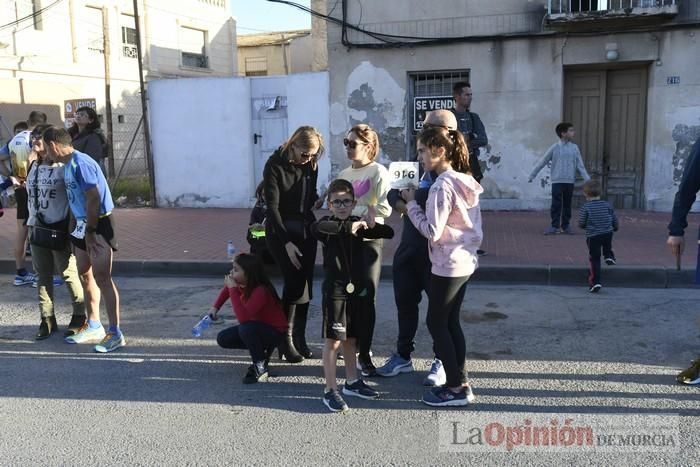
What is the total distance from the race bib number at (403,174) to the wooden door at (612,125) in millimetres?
8732

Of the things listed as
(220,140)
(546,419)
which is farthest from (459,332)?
(220,140)

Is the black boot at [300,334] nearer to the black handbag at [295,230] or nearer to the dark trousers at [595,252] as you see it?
the black handbag at [295,230]

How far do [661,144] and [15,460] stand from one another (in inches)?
446

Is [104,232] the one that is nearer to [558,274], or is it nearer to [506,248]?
[558,274]

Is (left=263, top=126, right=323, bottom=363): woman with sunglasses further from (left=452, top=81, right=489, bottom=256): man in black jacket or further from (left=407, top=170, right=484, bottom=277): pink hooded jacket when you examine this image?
(left=452, top=81, right=489, bottom=256): man in black jacket

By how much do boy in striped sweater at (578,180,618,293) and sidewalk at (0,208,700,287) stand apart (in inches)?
18.7

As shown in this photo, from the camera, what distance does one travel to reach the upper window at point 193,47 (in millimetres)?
26516

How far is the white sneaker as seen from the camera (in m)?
4.25

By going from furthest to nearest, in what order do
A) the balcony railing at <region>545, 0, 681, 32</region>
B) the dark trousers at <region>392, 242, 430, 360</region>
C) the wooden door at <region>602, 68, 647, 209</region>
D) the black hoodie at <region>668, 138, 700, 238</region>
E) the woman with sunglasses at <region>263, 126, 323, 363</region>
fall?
the wooden door at <region>602, 68, 647, 209</region> < the balcony railing at <region>545, 0, 681, 32</region> < the woman with sunglasses at <region>263, 126, 323, 363</region> < the dark trousers at <region>392, 242, 430, 360</region> < the black hoodie at <region>668, 138, 700, 238</region>

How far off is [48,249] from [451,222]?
3.70m

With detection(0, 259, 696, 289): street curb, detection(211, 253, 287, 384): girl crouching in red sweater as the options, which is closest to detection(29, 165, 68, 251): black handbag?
detection(211, 253, 287, 384): girl crouching in red sweater

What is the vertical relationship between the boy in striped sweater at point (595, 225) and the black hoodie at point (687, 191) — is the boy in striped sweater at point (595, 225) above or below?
below

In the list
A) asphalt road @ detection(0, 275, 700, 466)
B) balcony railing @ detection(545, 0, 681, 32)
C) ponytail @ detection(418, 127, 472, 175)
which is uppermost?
balcony railing @ detection(545, 0, 681, 32)

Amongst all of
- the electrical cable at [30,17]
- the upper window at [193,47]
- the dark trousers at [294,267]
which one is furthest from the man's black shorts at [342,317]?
the upper window at [193,47]
